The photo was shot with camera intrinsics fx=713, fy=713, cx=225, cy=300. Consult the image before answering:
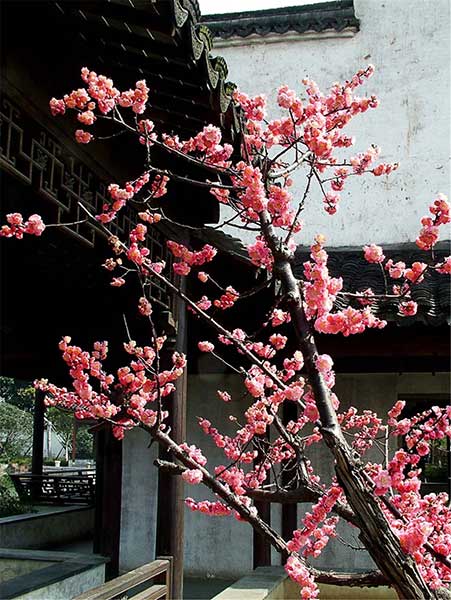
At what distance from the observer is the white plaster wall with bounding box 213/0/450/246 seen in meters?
7.75

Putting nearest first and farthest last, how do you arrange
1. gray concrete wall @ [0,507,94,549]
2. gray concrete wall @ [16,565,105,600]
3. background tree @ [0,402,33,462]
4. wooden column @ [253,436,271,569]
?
1. gray concrete wall @ [16,565,105,600]
2. wooden column @ [253,436,271,569]
3. gray concrete wall @ [0,507,94,549]
4. background tree @ [0,402,33,462]

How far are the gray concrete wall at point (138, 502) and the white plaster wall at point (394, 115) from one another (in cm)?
261

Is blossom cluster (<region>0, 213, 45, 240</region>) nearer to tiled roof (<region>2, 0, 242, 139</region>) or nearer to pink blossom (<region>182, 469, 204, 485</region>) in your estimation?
tiled roof (<region>2, 0, 242, 139</region>)

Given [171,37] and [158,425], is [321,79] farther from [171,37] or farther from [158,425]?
[158,425]

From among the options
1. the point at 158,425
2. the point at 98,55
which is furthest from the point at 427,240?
the point at 98,55

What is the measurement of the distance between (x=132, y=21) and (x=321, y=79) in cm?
602

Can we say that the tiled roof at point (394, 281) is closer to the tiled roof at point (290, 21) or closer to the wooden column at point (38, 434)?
the tiled roof at point (290, 21)

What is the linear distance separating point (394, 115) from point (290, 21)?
1.66 m

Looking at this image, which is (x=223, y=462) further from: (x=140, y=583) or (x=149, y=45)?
(x=149, y=45)

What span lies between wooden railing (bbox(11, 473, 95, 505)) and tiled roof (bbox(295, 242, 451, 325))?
6662 mm

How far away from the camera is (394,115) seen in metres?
7.91

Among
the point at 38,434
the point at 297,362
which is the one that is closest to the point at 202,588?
the point at 297,362

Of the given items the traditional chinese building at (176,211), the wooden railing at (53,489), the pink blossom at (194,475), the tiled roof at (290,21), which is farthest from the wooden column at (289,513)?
Result: the wooden railing at (53,489)

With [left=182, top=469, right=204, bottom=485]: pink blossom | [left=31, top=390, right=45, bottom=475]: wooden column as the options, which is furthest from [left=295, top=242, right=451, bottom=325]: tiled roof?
[left=31, top=390, right=45, bottom=475]: wooden column
